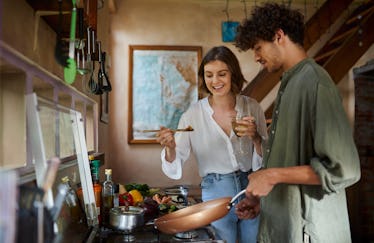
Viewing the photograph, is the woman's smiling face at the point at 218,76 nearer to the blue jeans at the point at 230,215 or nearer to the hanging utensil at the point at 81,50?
the blue jeans at the point at 230,215

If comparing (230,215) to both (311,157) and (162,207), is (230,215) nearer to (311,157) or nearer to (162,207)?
(162,207)

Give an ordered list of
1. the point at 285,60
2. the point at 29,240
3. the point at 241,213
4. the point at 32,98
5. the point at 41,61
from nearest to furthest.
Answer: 1. the point at 29,240
2. the point at 32,98
3. the point at 41,61
4. the point at 285,60
5. the point at 241,213

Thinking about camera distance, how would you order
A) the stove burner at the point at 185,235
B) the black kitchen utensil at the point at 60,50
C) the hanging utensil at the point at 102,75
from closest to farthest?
the black kitchen utensil at the point at 60,50, the stove burner at the point at 185,235, the hanging utensil at the point at 102,75

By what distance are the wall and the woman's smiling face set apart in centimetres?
228

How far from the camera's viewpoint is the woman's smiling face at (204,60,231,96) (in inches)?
67.6

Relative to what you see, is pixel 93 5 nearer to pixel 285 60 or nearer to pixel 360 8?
pixel 285 60

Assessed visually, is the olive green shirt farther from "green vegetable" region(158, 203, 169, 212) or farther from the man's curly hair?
"green vegetable" region(158, 203, 169, 212)

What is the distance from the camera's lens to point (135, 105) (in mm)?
3885

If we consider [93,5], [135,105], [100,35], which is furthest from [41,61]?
[135,105]

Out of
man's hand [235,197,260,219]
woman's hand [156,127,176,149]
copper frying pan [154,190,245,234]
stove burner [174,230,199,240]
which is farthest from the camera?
woman's hand [156,127,176,149]

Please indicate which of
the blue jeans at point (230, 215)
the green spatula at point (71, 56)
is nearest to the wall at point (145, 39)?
the blue jeans at point (230, 215)

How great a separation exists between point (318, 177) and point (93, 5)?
1284 mm

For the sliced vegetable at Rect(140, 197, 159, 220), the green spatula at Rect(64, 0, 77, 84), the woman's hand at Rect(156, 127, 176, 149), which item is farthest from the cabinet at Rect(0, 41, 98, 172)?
the sliced vegetable at Rect(140, 197, 159, 220)

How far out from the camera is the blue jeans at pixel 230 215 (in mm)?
1562
